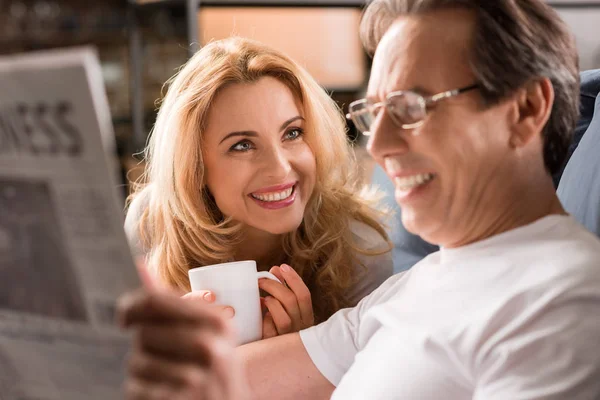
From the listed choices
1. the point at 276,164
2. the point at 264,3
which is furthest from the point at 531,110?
the point at 264,3

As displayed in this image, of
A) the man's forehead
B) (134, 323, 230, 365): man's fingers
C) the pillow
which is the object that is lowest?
the pillow

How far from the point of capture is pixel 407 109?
0.99 meters

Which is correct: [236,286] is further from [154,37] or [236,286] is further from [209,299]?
[154,37]

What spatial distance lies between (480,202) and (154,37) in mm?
3491

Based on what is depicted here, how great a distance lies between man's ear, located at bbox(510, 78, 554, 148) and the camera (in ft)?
3.16

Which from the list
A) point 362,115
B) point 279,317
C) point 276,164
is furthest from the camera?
point 276,164

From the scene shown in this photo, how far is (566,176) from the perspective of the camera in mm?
1354

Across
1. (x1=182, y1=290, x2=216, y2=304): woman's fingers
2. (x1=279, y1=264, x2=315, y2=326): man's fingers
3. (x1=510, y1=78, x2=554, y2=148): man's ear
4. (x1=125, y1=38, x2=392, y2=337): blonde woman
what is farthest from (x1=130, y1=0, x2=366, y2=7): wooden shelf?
(x1=510, y1=78, x2=554, y2=148): man's ear

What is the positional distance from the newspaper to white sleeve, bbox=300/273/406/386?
0.59 m

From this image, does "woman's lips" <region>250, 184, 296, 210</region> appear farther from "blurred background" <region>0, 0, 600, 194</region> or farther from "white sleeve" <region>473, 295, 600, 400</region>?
"blurred background" <region>0, 0, 600, 194</region>

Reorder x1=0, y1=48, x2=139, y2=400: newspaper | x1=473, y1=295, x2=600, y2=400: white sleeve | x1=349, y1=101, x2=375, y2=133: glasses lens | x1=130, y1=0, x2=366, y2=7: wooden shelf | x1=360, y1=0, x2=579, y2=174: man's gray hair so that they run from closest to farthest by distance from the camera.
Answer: x1=0, y1=48, x2=139, y2=400: newspaper
x1=473, y1=295, x2=600, y2=400: white sleeve
x1=360, y1=0, x2=579, y2=174: man's gray hair
x1=349, y1=101, x2=375, y2=133: glasses lens
x1=130, y1=0, x2=366, y2=7: wooden shelf

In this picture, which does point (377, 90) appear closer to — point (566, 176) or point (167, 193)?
point (566, 176)

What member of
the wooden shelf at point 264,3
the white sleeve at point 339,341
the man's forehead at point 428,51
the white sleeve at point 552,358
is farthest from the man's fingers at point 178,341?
the wooden shelf at point 264,3

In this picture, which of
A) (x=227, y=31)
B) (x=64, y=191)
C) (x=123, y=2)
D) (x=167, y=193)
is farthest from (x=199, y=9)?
(x=64, y=191)
